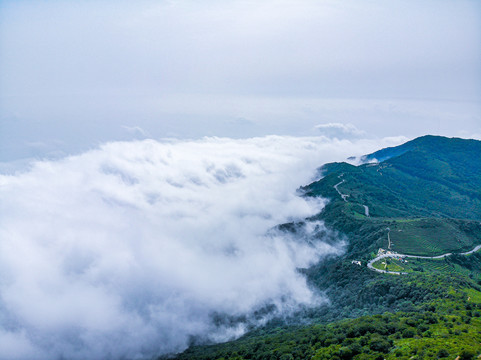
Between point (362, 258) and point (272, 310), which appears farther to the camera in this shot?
point (272, 310)

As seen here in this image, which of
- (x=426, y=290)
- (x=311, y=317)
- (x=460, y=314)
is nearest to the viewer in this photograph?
(x=460, y=314)

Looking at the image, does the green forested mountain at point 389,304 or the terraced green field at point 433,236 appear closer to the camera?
the green forested mountain at point 389,304

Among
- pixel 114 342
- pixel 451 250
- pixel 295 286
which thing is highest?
pixel 451 250

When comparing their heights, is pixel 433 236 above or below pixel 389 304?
above

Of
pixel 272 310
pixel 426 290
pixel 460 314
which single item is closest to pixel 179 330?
pixel 272 310

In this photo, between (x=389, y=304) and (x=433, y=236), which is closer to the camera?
(x=389, y=304)

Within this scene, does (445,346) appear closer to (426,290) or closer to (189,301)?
(426,290)

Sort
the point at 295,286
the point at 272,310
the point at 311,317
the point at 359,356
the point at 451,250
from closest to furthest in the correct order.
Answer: the point at 359,356
the point at 311,317
the point at 451,250
the point at 272,310
the point at 295,286

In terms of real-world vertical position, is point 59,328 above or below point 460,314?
below

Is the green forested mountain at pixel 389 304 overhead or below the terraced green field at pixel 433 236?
below

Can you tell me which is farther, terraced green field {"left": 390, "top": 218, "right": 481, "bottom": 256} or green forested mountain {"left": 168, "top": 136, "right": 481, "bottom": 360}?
terraced green field {"left": 390, "top": 218, "right": 481, "bottom": 256}

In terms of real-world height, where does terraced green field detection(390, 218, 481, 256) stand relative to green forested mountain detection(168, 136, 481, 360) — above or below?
above
